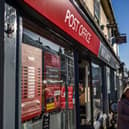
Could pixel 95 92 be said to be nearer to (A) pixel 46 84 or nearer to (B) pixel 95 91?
(B) pixel 95 91

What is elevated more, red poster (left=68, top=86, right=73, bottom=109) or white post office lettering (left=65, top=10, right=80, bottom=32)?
white post office lettering (left=65, top=10, right=80, bottom=32)

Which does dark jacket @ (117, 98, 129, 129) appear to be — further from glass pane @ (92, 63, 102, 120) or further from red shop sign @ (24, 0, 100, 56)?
glass pane @ (92, 63, 102, 120)

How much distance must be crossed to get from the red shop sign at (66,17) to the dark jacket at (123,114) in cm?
124

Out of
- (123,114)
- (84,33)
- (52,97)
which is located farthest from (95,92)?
(52,97)

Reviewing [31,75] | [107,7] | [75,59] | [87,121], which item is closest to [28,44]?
[31,75]

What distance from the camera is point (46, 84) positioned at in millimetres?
3607

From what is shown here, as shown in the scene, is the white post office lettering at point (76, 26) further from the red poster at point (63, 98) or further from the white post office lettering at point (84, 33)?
the red poster at point (63, 98)

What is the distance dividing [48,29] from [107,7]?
9698 millimetres

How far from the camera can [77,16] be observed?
14.8ft

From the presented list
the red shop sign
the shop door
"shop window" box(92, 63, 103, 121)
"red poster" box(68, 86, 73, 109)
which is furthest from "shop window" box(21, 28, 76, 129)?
"shop window" box(92, 63, 103, 121)

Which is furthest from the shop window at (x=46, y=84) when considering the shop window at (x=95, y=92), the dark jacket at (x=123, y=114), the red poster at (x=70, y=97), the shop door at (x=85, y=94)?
the shop window at (x=95, y=92)

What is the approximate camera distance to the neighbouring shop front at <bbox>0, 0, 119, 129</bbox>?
254 cm

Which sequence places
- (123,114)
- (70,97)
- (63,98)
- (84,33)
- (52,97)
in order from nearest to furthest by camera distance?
(52,97) < (123,114) < (63,98) < (70,97) < (84,33)

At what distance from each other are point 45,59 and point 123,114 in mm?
1362
